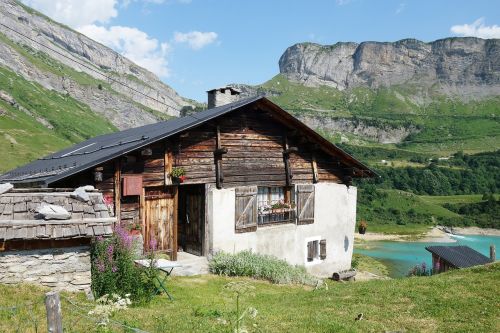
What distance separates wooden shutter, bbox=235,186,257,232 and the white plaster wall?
20 cm

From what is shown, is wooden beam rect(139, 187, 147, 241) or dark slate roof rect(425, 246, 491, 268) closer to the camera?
wooden beam rect(139, 187, 147, 241)

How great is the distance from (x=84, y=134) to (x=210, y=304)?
9838cm

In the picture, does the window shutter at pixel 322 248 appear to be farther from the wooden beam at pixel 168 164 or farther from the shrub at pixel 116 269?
the shrub at pixel 116 269

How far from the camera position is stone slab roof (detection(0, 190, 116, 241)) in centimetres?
772

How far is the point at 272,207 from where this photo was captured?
16.6m

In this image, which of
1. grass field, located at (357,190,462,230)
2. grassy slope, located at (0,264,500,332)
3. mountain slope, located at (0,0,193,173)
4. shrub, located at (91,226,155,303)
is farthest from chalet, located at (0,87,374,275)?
grass field, located at (357,190,462,230)

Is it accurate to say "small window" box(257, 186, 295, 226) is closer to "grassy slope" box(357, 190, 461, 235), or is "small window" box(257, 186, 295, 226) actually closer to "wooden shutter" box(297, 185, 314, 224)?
"wooden shutter" box(297, 185, 314, 224)

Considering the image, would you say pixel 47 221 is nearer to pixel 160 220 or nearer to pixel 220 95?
pixel 160 220

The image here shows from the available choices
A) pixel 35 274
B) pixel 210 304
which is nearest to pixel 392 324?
pixel 210 304

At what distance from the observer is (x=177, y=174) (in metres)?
13.9

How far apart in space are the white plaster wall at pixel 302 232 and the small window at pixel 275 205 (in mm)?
384

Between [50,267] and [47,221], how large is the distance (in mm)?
920

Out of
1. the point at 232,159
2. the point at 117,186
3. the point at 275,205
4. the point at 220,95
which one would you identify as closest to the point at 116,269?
the point at 117,186

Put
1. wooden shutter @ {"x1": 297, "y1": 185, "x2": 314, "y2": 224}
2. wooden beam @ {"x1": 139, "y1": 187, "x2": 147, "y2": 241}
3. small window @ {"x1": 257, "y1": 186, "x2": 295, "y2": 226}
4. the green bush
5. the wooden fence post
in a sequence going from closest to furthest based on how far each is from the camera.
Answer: the wooden fence post < wooden beam @ {"x1": 139, "y1": 187, "x2": 147, "y2": 241} < the green bush < small window @ {"x1": 257, "y1": 186, "x2": 295, "y2": 226} < wooden shutter @ {"x1": 297, "y1": 185, "x2": 314, "y2": 224}
